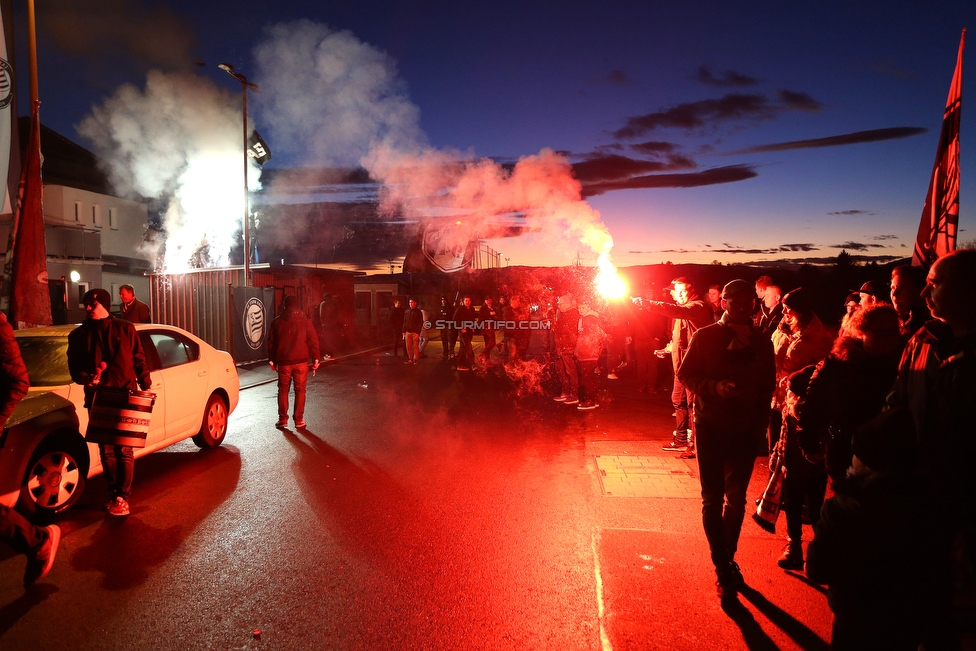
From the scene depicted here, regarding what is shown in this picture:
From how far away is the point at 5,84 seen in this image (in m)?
8.84

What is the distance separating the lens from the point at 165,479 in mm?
5668

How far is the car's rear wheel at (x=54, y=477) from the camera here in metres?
4.28

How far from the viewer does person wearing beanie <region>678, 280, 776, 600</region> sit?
3355 mm

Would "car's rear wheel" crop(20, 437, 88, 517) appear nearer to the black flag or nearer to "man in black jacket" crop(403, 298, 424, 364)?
"man in black jacket" crop(403, 298, 424, 364)

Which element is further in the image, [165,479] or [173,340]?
[173,340]

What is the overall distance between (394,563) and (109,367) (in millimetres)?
2869

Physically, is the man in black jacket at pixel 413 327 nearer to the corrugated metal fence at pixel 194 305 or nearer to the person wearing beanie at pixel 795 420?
the corrugated metal fence at pixel 194 305

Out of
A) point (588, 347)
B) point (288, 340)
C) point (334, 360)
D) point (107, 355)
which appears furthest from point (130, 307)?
point (334, 360)

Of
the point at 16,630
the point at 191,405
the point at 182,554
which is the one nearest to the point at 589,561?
the point at 182,554

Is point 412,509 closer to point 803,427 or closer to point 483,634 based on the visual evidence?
point 483,634

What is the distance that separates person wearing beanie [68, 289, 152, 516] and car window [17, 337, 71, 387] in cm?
32

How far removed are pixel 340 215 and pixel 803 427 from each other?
30422mm

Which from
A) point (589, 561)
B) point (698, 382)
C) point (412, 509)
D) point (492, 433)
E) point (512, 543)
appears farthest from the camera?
point (492, 433)

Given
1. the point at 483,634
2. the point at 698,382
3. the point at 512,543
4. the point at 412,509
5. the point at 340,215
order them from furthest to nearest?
the point at 340,215, the point at 412,509, the point at 512,543, the point at 698,382, the point at 483,634
